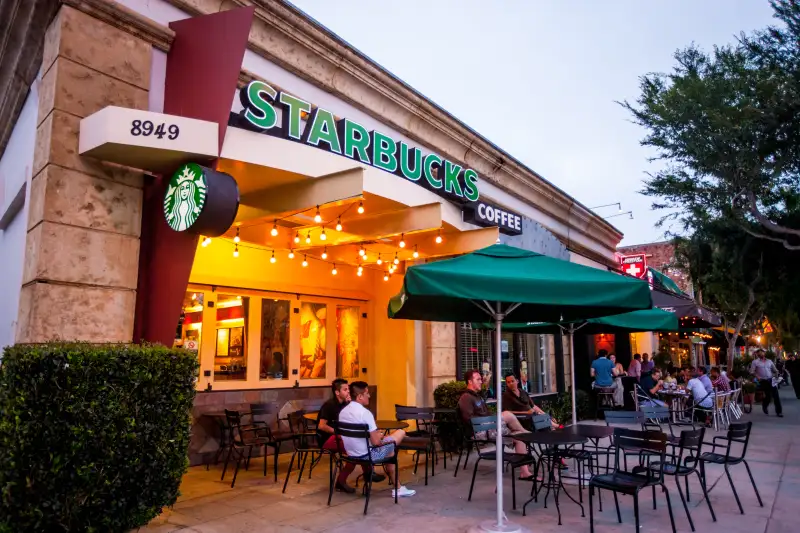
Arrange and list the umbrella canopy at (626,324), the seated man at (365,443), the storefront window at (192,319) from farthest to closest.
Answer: the storefront window at (192,319), the umbrella canopy at (626,324), the seated man at (365,443)

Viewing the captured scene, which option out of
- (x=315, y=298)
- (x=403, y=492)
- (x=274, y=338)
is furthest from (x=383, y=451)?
(x=315, y=298)

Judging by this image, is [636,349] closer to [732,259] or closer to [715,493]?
[732,259]

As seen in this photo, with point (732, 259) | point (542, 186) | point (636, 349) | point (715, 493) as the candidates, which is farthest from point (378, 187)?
point (636, 349)

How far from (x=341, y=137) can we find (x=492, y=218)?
4.12 metres

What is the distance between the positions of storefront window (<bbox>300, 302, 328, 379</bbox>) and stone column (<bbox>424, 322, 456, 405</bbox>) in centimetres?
204

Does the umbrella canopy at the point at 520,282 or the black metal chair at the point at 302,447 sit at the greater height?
the umbrella canopy at the point at 520,282

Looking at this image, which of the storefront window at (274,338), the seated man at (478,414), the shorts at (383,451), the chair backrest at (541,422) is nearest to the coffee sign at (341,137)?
the storefront window at (274,338)

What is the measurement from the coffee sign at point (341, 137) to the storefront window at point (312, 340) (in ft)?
10.8

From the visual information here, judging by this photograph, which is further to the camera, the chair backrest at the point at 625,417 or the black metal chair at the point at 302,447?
the chair backrest at the point at 625,417

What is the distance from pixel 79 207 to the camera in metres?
5.31

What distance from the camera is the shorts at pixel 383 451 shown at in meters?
6.29

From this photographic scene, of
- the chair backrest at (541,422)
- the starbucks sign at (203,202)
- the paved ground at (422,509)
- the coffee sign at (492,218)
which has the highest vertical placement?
the coffee sign at (492,218)

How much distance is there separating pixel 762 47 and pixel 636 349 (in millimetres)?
13103

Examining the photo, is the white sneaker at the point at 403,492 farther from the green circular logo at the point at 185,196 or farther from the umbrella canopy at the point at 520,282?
the green circular logo at the point at 185,196
